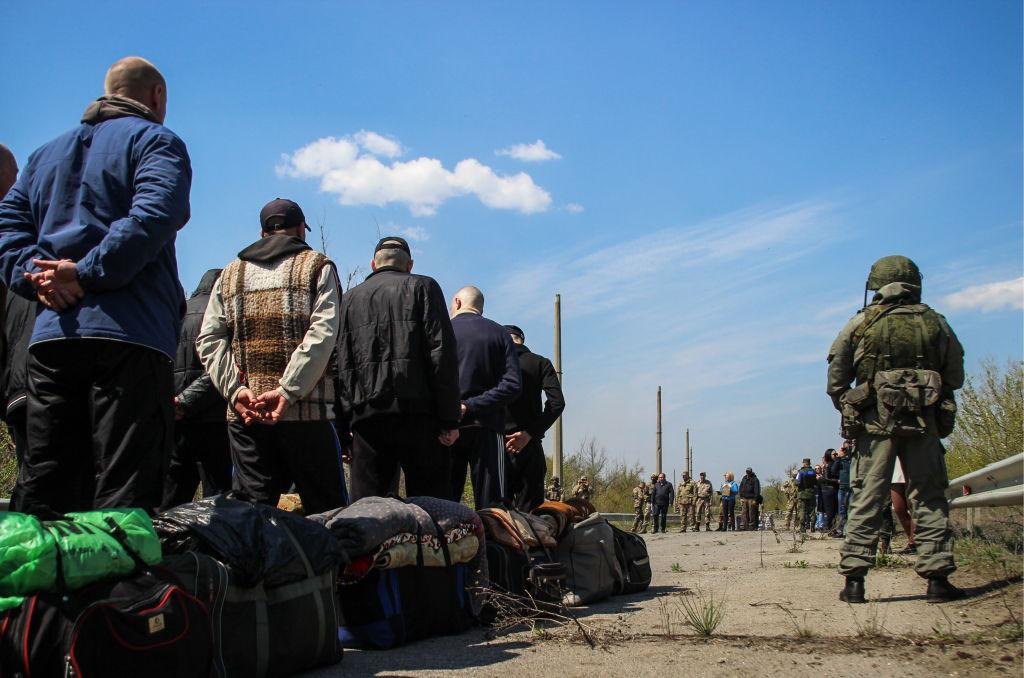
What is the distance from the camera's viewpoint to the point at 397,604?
183 inches

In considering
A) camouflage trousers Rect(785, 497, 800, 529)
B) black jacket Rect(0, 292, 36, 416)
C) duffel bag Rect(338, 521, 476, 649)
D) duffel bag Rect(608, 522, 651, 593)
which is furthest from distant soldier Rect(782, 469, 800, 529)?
black jacket Rect(0, 292, 36, 416)

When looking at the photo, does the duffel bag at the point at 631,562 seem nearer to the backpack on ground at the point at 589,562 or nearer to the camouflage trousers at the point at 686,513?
the backpack on ground at the point at 589,562

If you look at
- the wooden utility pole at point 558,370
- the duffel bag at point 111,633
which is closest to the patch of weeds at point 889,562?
the duffel bag at point 111,633

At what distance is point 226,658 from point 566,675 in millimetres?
1346

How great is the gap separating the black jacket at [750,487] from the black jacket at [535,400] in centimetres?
2568

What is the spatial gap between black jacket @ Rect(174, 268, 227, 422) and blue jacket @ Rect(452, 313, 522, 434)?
1.96m

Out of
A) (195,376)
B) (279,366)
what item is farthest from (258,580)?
(195,376)

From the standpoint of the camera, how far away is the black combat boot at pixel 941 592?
18.9 ft

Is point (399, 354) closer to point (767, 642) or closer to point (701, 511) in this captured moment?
point (767, 642)

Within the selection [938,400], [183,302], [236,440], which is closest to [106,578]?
[183,302]

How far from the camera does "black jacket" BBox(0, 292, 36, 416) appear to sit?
4.34 metres

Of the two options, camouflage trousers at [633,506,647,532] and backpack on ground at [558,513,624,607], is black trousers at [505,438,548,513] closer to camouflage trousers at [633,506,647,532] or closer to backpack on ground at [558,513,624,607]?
backpack on ground at [558,513,624,607]

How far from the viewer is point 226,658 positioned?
139 inches

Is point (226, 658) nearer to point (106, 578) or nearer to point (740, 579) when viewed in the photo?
point (106, 578)
